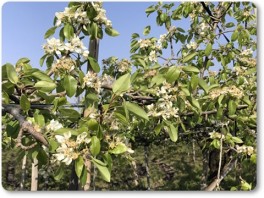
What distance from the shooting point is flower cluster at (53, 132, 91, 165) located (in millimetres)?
831

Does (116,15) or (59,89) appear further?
(116,15)

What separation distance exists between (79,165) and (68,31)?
444 mm

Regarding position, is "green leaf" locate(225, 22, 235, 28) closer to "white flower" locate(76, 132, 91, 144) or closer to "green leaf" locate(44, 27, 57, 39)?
"green leaf" locate(44, 27, 57, 39)

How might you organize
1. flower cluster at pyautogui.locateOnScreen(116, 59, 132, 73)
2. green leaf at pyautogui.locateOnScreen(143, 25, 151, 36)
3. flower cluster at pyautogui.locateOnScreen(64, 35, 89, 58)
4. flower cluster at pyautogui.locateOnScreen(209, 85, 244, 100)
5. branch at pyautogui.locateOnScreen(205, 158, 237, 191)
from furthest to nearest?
1. green leaf at pyautogui.locateOnScreen(143, 25, 151, 36)
2. flower cluster at pyautogui.locateOnScreen(116, 59, 132, 73)
3. branch at pyautogui.locateOnScreen(205, 158, 237, 191)
4. flower cluster at pyautogui.locateOnScreen(209, 85, 244, 100)
5. flower cluster at pyautogui.locateOnScreen(64, 35, 89, 58)

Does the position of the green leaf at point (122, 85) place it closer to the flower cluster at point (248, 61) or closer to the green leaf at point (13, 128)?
the green leaf at point (13, 128)

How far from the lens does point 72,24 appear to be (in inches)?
44.6

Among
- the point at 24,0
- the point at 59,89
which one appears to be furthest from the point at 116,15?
the point at 59,89

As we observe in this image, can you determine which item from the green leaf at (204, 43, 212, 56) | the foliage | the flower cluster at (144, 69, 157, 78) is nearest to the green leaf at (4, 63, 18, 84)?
the foliage

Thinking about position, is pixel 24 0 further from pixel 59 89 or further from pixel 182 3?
pixel 182 3

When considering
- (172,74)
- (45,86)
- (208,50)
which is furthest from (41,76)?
(208,50)

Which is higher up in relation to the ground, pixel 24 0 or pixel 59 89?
pixel 24 0

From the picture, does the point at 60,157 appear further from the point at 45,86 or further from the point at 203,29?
the point at 203,29

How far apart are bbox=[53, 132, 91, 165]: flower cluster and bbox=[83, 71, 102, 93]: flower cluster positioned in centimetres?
19

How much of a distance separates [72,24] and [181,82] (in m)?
0.40
